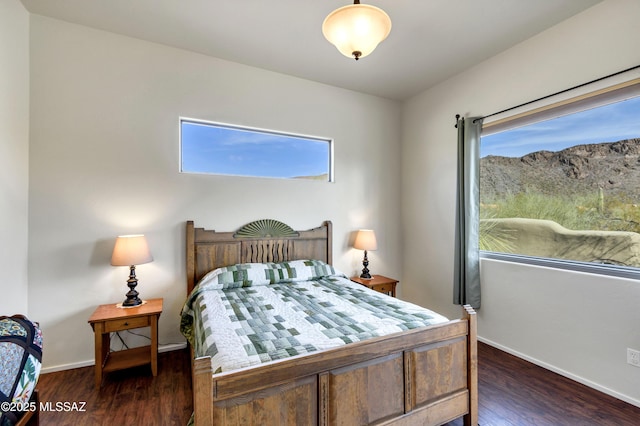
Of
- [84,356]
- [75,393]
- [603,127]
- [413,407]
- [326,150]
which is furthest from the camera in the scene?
[326,150]

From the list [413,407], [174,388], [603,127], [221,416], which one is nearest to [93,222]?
[174,388]

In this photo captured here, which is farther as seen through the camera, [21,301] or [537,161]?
[537,161]

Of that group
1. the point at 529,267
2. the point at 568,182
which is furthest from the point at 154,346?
the point at 568,182

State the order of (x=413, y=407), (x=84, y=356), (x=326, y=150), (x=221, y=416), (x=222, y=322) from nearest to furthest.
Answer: (x=221, y=416), (x=413, y=407), (x=222, y=322), (x=84, y=356), (x=326, y=150)

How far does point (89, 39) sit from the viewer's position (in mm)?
2490

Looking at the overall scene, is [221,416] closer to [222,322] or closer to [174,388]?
[222,322]

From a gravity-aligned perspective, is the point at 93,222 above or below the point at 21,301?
above

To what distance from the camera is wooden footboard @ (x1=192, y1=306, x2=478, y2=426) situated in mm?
1144

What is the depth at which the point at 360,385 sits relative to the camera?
1402 mm

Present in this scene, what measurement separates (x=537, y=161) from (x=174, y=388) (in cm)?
364

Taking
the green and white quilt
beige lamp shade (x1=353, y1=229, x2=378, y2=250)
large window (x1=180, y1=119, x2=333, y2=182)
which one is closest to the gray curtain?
beige lamp shade (x1=353, y1=229, x2=378, y2=250)

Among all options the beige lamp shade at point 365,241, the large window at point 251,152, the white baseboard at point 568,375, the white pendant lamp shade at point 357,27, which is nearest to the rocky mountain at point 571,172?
the beige lamp shade at point 365,241

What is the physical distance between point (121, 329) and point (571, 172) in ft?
12.8

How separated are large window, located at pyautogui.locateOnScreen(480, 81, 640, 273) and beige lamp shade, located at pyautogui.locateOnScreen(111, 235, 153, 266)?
3321 mm
